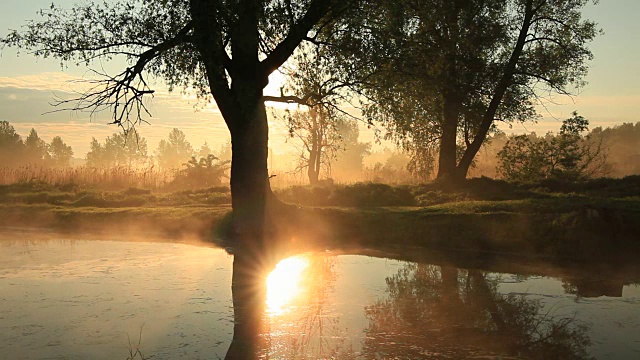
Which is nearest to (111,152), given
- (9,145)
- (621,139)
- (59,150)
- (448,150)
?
(59,150)

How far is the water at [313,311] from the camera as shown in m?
6.95

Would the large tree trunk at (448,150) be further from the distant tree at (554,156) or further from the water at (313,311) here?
the water at (313,311)

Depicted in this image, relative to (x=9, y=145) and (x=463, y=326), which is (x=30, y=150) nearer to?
(x=9, y=145)

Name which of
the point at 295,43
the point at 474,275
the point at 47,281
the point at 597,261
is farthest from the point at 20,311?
the point at 597,261

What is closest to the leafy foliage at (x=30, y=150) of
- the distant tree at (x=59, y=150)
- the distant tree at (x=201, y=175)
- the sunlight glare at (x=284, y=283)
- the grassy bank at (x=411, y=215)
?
the distant tree at (x=59, y=150)

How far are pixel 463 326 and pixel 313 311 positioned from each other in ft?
6.95

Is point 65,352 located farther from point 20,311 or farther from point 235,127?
point 235,127

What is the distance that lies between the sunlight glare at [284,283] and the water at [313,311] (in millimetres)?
21

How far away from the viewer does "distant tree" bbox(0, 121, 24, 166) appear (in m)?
95.2

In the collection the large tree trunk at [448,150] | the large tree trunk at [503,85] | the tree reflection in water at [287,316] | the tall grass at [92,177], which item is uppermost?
the large tree trunk at [503,85]

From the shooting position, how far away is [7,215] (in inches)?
763

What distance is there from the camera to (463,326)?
7.88 metres

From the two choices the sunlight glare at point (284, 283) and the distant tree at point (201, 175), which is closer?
the sunlight glare at point (284, 283)

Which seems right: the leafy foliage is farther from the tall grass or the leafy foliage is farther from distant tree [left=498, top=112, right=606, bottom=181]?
distant tree [left=498, top=112, right=606, bottom=181]
